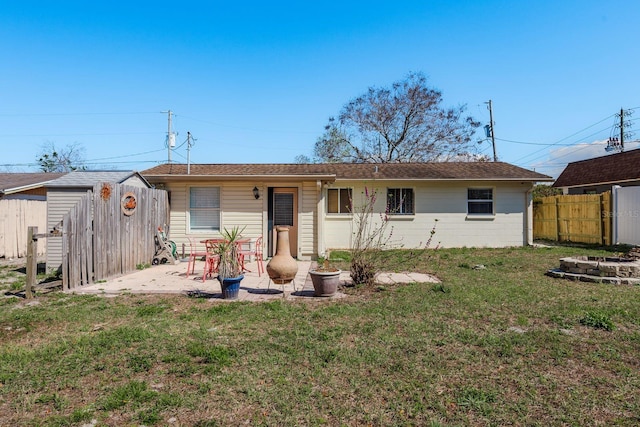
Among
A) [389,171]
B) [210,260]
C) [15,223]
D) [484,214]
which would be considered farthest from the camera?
[389,171]

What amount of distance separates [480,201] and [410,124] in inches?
580

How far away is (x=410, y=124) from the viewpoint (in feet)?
87.1

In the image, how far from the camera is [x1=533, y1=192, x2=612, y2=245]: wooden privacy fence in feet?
42.6

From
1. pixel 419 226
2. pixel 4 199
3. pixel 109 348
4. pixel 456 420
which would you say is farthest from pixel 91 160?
pixel 456 420

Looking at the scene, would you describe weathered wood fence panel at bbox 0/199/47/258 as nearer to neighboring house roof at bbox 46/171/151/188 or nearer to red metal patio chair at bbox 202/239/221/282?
neighboring house roof at bbox 46/171/151/188

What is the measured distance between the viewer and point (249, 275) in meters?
8.06

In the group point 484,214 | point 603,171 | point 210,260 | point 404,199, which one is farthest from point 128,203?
point 603,171

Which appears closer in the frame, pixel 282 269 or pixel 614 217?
pixel 282 269

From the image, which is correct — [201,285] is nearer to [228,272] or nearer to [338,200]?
[228,272]

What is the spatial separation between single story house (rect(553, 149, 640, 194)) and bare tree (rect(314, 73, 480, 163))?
7793mm

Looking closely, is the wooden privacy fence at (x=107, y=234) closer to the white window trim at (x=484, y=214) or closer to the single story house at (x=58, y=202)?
the single story house at (x=58, y=202)

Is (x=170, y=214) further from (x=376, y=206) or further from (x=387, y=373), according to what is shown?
(x=387, y=373)

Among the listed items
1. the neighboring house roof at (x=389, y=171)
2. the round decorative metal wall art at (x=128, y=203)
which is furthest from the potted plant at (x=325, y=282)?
the neighboring house roof at (x=389, y=171)

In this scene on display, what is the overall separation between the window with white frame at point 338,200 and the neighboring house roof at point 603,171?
39.5ft
